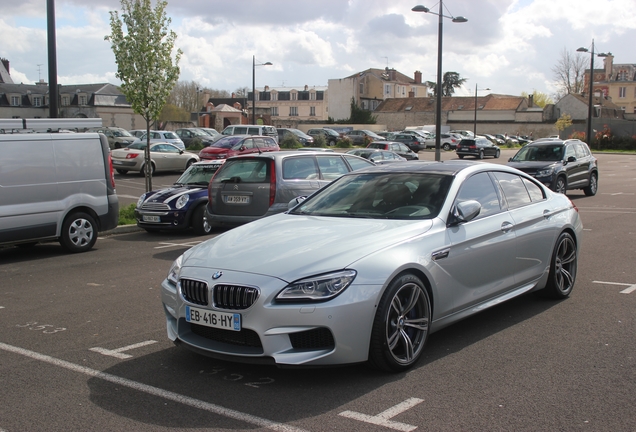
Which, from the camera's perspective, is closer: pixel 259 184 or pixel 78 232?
pixel 259 184

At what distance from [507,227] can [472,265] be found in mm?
763

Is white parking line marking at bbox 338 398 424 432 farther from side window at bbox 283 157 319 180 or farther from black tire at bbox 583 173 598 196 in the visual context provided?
black tire at bbox 583 173 598 196

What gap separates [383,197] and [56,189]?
270 inches

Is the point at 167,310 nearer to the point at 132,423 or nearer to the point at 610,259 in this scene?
the point at 132,423

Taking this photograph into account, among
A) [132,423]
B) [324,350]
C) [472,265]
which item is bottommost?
[132,423]

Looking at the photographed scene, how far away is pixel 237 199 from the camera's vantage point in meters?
10.8

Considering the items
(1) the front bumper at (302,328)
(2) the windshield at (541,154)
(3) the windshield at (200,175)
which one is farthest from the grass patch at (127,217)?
(2) the windshield at (541,154)

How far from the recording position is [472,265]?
5723 mm

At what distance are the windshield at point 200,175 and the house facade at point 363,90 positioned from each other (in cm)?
9301

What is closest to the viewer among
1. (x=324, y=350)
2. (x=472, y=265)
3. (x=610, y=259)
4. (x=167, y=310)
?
(x=324, y=350)

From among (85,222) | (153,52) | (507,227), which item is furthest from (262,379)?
(153,52)

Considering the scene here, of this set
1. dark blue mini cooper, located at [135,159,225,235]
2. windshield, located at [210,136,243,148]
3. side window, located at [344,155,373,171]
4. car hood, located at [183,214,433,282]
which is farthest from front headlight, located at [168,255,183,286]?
windshield, located at [210,136,243,148]

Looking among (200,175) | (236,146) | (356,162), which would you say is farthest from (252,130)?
(356,162)

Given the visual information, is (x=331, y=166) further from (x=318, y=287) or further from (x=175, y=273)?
(x=318, y=287)
